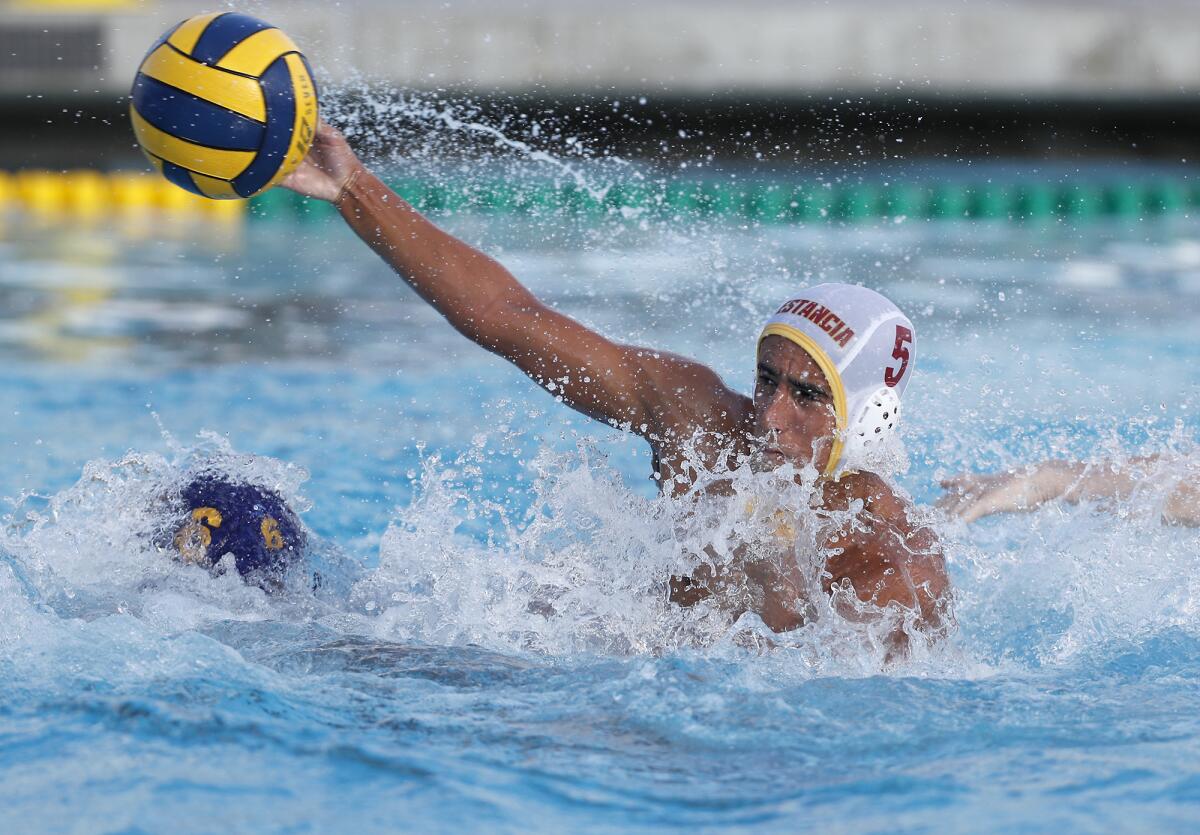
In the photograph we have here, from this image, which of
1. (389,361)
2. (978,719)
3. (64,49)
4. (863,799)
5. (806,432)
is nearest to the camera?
(863,799)

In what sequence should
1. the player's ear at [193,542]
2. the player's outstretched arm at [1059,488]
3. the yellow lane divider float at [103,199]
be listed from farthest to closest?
the yellow lane divider float at [103,199] → the player's outstretched arm at [1059,488] → the player's ear at [193,542]

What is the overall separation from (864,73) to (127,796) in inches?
378

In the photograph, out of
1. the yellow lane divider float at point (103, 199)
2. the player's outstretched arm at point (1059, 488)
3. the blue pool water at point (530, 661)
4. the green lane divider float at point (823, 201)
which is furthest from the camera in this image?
the yellow lane divider float at point (103, 199)

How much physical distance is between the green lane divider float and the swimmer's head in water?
241 inches

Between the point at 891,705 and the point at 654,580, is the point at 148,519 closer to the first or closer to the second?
the point at 654,580

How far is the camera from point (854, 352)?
273 centimetres

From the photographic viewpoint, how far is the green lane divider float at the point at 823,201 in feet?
30.9

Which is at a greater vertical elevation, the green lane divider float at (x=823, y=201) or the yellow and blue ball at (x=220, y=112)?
the green lane divider float at (x=823, y=201)

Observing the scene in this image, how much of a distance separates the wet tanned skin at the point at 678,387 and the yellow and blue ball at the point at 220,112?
10cm

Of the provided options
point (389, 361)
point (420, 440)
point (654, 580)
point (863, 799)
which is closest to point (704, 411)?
point (654, 580)

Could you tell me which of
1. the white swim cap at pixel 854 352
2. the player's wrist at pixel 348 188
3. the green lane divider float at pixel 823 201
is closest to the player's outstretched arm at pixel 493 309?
the player's wrist at pixel 348 188

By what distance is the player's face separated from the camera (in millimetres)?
2719

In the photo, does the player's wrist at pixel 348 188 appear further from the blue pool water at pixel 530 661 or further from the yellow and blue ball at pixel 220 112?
the blue pool water at pixel 530 661

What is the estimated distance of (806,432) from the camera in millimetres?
2732
